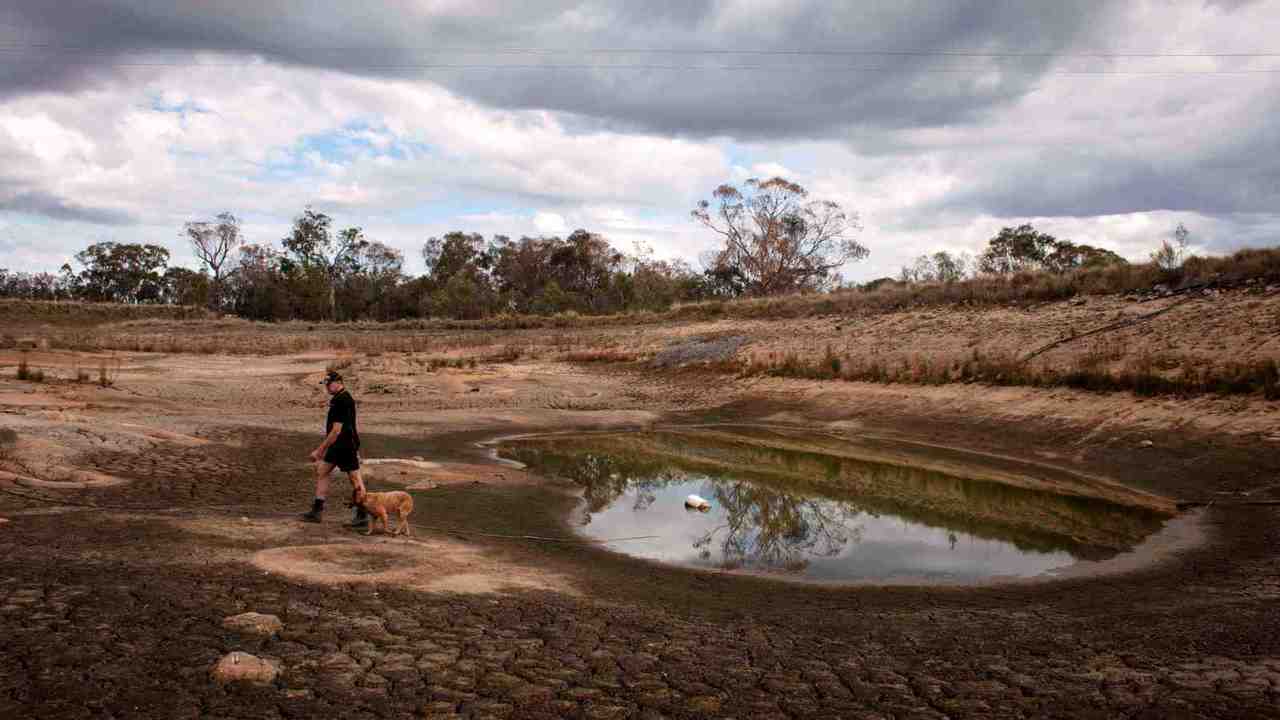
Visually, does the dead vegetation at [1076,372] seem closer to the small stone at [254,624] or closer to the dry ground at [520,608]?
the dry ground at [520,608]

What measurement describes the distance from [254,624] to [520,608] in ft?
6.39

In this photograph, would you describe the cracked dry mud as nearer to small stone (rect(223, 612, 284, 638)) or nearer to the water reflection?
small stone (rect(223, 612, 284, 638))

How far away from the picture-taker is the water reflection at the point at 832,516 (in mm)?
10172

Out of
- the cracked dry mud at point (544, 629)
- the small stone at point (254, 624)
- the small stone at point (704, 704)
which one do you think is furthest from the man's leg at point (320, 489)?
the small stone at point (704, 704)

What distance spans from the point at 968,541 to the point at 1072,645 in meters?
4.54

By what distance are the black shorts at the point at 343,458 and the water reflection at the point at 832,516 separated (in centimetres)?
302

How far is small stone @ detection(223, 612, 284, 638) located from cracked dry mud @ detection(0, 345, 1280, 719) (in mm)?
89

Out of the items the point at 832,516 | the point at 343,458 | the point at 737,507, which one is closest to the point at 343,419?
the point at 343,458

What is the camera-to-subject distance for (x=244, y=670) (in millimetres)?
5406

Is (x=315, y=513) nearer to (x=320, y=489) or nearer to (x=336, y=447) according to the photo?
(x=320, y=489)

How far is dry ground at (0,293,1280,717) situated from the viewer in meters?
5.45

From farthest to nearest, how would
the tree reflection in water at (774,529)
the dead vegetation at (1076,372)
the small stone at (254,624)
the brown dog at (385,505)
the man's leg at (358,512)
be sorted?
the dead vegetation at (1076,372), the tree reflection in water at (774,529), the man's leg at (358,512), the brown dog at (385,505), the small stone at (254,624)

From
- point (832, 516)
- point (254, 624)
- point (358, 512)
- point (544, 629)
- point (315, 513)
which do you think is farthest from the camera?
point (832, 516)

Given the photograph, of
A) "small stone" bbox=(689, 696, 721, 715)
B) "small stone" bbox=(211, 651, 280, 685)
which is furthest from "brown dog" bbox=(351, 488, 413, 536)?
"small stone" bbox=(689, 696, 721, 715)
